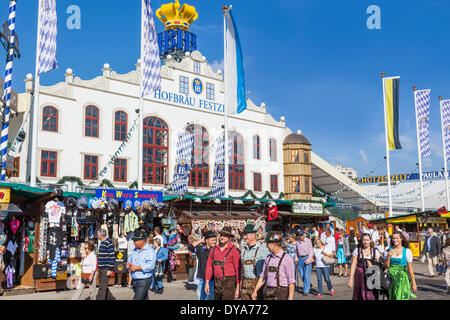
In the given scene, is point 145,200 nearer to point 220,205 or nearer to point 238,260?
point 220,205

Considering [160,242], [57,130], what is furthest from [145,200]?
[57,130]

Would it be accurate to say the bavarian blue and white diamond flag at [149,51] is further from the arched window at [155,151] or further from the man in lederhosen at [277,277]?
the man in lederhosen at [277,277]

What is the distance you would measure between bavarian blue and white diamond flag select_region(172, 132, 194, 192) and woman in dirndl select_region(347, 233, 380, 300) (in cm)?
1932

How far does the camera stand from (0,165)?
17.1 m

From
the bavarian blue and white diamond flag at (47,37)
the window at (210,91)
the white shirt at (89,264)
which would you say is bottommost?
the white shirt at (89,264)

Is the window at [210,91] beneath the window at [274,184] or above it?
above

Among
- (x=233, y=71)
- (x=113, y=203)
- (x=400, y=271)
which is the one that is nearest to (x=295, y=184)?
(x=233, y=71)

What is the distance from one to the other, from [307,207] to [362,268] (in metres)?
19.5

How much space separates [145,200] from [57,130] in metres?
9.96

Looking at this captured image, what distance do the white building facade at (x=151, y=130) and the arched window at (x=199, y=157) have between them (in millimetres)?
68

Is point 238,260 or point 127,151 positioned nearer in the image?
point 238,260

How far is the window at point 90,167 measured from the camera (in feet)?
84.0

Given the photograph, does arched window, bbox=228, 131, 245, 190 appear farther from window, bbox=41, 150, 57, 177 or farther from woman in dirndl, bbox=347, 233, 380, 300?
woman in dirndl, bbox=347, 233, 380, 300

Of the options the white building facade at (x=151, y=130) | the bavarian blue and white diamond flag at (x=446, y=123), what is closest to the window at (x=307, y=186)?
the white building facade at (x=151, y=130)
